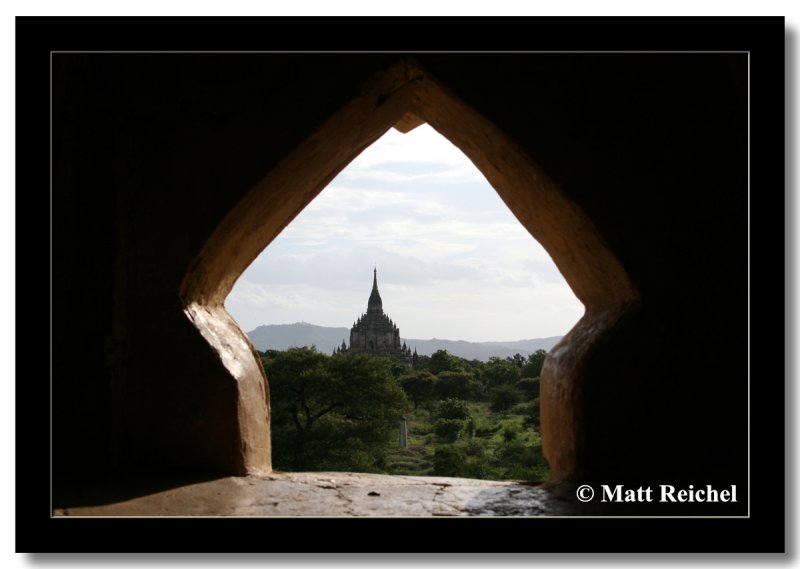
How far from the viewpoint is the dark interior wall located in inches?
94.7

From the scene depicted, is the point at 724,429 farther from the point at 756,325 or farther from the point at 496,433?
the point at 496,433

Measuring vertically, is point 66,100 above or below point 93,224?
above

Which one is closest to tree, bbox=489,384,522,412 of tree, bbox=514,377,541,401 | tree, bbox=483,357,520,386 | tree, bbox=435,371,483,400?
tree, bbox=514,377,541,401

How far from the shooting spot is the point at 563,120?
250 cm

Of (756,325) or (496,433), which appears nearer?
(756,325)

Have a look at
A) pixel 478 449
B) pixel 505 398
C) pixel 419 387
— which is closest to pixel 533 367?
pixel 505 398

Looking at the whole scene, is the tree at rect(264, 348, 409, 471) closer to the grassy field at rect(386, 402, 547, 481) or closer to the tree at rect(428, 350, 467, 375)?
the grassy field at rect(386, 402, 547, 481)

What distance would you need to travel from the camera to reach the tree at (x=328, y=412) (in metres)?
17.4

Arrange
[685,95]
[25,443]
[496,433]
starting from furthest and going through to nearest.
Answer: [496,433]
[685,95]
[25,443]

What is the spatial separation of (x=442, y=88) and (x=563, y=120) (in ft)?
1.56

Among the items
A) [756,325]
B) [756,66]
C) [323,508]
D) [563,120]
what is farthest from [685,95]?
[323,508]

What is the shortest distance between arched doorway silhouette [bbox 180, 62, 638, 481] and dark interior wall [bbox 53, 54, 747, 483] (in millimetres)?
54

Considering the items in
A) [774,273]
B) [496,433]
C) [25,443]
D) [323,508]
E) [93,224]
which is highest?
[93,224]

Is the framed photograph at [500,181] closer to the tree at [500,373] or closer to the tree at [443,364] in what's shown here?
the tree at [500,373]
